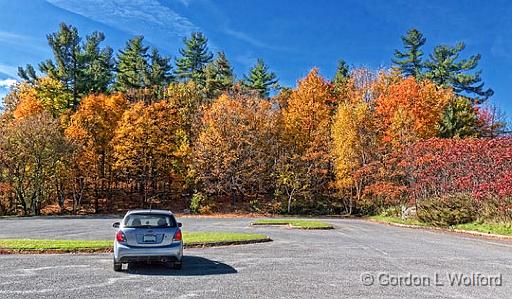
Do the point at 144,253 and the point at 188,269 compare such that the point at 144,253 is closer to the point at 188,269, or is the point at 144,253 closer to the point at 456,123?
the point at 188,269

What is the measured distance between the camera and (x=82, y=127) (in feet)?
136

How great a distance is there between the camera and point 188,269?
35.6 feet

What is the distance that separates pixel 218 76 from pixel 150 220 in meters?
48.4

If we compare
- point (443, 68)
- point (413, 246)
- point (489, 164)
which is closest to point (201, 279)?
point (413, 246)

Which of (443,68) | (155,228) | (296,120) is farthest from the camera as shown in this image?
(443,68)

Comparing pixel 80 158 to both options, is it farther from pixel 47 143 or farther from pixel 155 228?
pixel 155 228

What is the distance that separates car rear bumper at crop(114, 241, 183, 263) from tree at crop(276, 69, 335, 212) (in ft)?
103

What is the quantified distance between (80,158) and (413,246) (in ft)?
113

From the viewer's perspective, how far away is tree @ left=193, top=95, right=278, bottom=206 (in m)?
41.6

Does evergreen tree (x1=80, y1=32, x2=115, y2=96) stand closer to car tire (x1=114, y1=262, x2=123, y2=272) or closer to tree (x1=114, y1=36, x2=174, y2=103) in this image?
tree (x1=114, y1=36, x2=174, y2=103)

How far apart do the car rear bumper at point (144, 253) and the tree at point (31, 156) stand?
1222 inches

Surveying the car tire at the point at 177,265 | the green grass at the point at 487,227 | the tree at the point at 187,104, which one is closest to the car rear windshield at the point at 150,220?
the car tire at the point at 177,265

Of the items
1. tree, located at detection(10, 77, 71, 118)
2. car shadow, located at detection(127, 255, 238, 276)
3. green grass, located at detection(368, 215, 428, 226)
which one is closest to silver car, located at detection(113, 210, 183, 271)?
car shadow, located at detection(127, 255, 238, 276)

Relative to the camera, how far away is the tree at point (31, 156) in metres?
36.8
